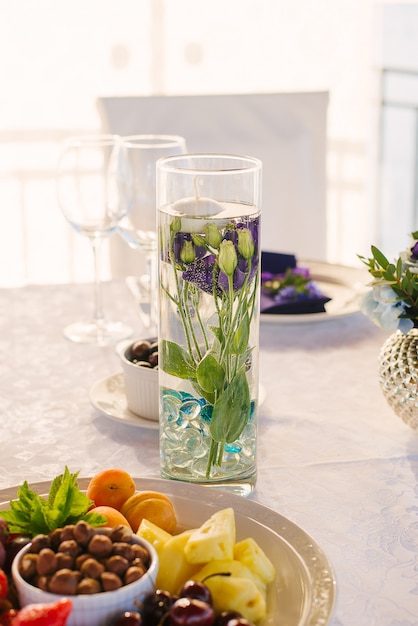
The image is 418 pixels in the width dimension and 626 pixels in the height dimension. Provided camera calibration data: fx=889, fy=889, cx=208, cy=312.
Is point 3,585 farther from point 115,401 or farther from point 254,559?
point 115,401

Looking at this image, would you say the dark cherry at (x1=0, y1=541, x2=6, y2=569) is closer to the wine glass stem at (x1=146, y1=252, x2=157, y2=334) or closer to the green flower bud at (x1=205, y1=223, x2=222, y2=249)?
the green flower bud at (x1=205, y1=223, x2=222, y2=249)

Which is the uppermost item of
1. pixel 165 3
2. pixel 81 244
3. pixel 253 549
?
pixel 165 3

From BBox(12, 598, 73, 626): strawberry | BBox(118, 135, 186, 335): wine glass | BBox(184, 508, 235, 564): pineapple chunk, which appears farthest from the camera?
BBox(118, 135, 186, 335): wine glass

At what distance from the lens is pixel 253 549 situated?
0.68m

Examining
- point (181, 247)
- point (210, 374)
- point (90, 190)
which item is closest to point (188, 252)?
point (181, 247)

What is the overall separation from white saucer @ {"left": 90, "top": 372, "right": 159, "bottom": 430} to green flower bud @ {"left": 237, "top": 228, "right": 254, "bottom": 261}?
11.5 inches

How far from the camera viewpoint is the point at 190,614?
0.57 m

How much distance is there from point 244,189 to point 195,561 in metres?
0.33

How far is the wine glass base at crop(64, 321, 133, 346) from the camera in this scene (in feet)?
4.33

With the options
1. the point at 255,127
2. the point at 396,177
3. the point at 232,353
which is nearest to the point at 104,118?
the point at 255,127

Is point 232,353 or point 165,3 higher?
point 165,3

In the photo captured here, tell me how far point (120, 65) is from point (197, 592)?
3130 millimetres

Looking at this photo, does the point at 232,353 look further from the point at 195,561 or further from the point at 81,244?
the point at 81,244

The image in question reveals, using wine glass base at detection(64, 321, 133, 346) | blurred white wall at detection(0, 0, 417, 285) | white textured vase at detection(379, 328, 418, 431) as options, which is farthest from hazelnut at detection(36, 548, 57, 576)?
blurred white wall at detection(0, 0, 417, 285)
